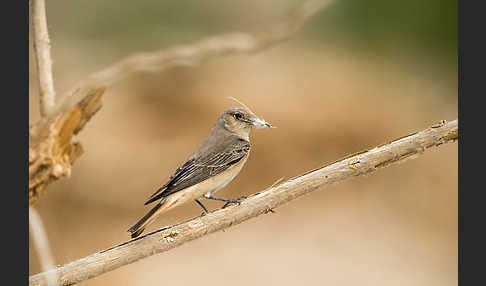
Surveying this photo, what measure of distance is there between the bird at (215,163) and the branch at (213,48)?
0.57 m

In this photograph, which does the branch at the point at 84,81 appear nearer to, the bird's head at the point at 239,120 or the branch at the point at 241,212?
the branch at the point at 241,212

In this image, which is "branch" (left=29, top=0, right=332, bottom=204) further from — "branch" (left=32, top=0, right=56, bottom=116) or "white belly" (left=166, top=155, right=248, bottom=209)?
"white belly" (left=166, top=155, right=248, bottom=209)

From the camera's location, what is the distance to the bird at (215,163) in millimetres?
1796

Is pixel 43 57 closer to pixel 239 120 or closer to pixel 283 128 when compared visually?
pixel 239 120

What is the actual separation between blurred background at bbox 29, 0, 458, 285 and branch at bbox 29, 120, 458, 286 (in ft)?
3.92

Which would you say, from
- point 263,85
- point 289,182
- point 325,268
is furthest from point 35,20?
point 263,85

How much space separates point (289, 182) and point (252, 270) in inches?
61.4

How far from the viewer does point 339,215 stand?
3973 mm

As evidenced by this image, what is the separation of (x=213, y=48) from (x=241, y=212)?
2.28 feet

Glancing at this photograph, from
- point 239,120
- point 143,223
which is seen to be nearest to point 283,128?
point 239,120

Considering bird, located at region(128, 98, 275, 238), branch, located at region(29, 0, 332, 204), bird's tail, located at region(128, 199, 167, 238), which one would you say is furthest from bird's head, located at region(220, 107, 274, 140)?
branch, located at region(29, 0, 332, 204)

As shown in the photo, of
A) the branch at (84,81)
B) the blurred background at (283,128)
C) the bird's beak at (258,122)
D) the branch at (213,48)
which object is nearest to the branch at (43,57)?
the branch at (84,81)

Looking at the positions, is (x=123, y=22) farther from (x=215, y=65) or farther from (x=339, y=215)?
(x=339, y=215)

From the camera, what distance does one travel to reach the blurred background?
11.0 feet
